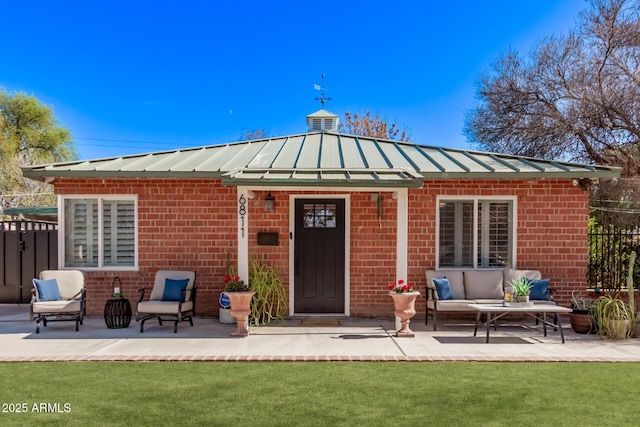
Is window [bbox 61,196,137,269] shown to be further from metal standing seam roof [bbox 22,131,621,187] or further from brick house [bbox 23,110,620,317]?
metal standing seam roof [bbox 22,131,621,187]

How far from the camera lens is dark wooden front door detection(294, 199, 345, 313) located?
927 cm

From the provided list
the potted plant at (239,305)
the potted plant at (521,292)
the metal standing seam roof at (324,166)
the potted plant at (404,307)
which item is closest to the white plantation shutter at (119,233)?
the metal standing seam roof at (324,166)

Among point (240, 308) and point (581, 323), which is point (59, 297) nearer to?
point (240, 308)

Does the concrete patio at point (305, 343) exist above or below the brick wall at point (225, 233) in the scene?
below

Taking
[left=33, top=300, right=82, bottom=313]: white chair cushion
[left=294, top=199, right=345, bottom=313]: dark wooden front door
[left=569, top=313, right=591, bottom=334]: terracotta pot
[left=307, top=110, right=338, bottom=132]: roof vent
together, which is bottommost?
[left=569, top=313, right=591, bottom=334]: terracotta pot

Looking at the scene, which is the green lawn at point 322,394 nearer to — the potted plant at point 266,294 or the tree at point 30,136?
the potted plant at point 266,294

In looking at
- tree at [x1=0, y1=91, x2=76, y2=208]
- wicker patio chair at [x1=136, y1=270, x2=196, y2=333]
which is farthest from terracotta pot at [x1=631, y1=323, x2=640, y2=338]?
tree at [x1=0, y1=91, x2=76, y2=208]

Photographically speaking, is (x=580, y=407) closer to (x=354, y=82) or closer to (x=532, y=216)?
(x=532, y=216)

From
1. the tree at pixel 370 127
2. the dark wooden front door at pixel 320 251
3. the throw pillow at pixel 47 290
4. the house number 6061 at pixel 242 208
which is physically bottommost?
the throw pillow at pixel 47 290

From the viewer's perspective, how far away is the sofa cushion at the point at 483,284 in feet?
28.2

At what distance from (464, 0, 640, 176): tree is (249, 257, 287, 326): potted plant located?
10.8 m

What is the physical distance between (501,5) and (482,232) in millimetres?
8377

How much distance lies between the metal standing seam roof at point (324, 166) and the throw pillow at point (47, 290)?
6.31ft

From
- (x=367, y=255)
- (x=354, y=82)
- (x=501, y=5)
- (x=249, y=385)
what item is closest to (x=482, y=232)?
(x=367, y=255)
